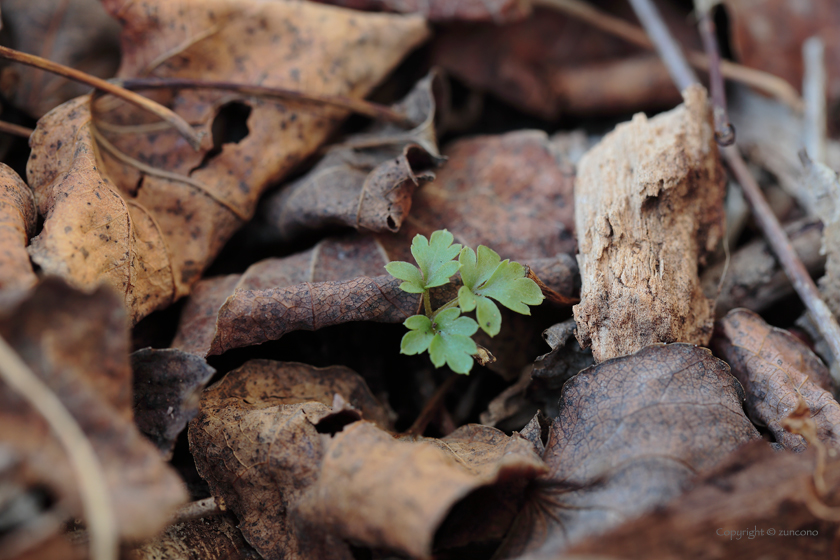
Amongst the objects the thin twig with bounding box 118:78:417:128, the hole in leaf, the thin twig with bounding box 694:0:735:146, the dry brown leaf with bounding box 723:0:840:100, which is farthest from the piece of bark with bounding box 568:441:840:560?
the dry brown leaf with bounding box 723:0:840:100

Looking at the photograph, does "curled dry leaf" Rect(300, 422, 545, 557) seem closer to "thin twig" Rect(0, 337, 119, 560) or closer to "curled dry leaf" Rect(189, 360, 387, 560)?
"curled dry leaf" Rect(189, 360, 387, 560)

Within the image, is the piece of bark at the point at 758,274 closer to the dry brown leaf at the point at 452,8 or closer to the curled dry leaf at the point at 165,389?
the dry brown leaf at the point at 452,8

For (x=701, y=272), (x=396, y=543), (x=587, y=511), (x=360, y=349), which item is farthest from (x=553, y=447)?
(x=701, y=272)

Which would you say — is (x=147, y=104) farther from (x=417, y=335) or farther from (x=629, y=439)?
(x=629, y=439)

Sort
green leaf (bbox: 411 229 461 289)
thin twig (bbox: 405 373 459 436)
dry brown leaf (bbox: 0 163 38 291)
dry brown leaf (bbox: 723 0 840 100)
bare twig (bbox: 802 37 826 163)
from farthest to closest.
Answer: dry brown leaf (bbox: 723 0 840 100) < bare twig (bbox: 802 37 826 163) < thin twig (bbox: 405 373 459 436) < green leaf (bbox: 411 229 461 289) < dry brown leaf (bbox: 0 163 38 291)

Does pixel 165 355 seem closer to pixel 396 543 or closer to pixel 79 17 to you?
pixel 396 543

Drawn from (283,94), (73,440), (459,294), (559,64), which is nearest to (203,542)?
(73,440)
